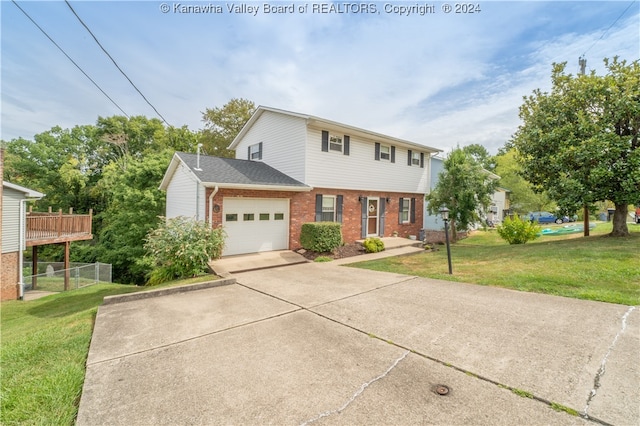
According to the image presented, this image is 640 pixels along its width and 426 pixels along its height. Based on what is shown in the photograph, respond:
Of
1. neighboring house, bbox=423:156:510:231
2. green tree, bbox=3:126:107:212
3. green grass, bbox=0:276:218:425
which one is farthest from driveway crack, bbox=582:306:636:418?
green tree, bbox=3:126:107:212

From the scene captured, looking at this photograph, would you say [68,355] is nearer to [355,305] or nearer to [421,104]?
[355,305]

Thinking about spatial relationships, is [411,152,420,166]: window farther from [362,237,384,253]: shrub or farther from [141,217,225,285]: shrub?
[141,217,225,285]: shrub

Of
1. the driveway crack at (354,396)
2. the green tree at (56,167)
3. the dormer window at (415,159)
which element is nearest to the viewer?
the driveway crack at (354,396)

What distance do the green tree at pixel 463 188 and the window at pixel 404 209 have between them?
67.3 inches

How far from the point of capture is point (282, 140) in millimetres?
13070

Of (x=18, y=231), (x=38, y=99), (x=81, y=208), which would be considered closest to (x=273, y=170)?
(x=38, y=99)

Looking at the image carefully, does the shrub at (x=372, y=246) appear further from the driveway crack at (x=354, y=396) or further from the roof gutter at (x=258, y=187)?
the driveway crack at (x=354, y=396)

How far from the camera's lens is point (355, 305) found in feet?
17.7

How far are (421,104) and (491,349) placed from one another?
45.5 ft


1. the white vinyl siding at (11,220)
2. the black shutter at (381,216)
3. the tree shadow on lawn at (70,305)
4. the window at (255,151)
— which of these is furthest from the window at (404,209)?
the white vinyl siding at (11,220)

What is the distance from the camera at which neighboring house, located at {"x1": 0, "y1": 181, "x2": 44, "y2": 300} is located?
12828mm

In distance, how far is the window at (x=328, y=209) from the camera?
12.7 m

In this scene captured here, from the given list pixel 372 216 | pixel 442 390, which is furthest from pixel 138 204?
pixel 442 390

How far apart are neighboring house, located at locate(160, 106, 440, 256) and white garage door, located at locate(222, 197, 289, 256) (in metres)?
0.04
